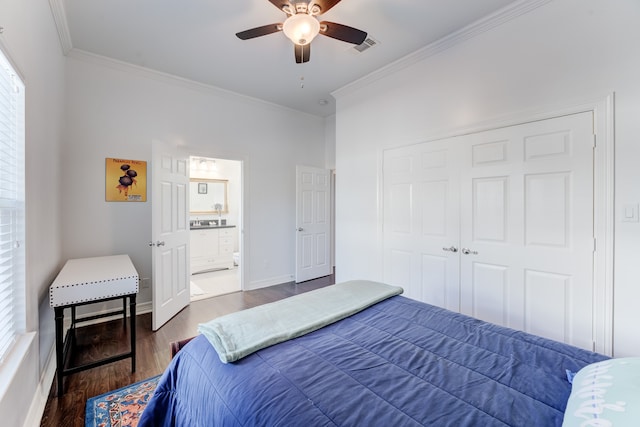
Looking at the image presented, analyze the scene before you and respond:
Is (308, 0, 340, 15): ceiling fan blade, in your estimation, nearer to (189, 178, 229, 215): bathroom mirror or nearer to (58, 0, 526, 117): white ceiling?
(58, 0, 526, 117): white ceiling

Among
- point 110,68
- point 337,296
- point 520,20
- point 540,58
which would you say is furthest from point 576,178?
point 110,68

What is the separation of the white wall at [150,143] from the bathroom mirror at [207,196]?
7.73ft

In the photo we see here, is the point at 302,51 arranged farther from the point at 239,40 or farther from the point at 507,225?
the point at 507,225

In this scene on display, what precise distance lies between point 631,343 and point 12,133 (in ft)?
13.0

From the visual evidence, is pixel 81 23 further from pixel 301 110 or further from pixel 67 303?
pixel 301 110

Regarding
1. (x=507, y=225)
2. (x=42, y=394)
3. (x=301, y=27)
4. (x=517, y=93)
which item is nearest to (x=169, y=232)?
(x=42, y=394)

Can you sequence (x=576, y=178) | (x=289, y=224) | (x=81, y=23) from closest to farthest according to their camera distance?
(x=576, y=178), (x=81, y=23), (x=289, y=224)

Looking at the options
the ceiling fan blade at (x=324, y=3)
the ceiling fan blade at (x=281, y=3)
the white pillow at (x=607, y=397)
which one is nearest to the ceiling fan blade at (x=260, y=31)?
the ceiling fan blade at (x=281, y=3)

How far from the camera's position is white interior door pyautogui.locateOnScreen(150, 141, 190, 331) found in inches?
114

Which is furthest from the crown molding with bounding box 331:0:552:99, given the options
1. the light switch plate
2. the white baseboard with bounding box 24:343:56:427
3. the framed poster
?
the white baseboard with bounding box 24:343:56:427

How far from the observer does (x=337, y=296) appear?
182 cm

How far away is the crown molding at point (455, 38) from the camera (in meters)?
2.25

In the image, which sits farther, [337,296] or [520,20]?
[520,20]

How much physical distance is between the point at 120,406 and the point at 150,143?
2710 millimetres
